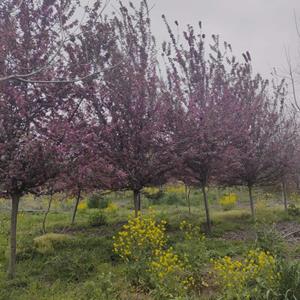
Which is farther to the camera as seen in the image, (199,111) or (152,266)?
(199,111)

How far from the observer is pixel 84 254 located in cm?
677

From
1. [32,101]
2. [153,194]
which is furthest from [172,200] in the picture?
[32,101]

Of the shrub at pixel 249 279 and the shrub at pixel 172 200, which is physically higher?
the shrub at pixel 172 200

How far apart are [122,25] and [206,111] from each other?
2.82 m

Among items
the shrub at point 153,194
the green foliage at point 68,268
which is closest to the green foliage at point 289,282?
the green foliage at point 68,268

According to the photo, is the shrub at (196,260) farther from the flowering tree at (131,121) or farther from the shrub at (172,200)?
the shrub at (172,200)

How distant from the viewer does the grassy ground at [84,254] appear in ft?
16.1

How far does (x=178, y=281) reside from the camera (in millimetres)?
4688

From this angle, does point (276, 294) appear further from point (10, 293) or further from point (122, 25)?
Answer: point (122, 25)

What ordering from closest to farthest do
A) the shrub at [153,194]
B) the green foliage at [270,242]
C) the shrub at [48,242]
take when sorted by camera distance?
the green foliage at [270,242]
the shrub at [48,242]
the shrub at [153,194]

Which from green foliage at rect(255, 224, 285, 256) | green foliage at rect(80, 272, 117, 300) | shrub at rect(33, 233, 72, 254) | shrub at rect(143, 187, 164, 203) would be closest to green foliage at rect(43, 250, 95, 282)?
green foliage at rect(80, 272, 117, 300)

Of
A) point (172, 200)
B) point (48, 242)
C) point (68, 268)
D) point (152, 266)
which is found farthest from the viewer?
point (172, 200)

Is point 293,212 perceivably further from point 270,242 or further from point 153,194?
point 270,242

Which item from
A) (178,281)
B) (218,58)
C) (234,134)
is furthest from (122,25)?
(178,281)
